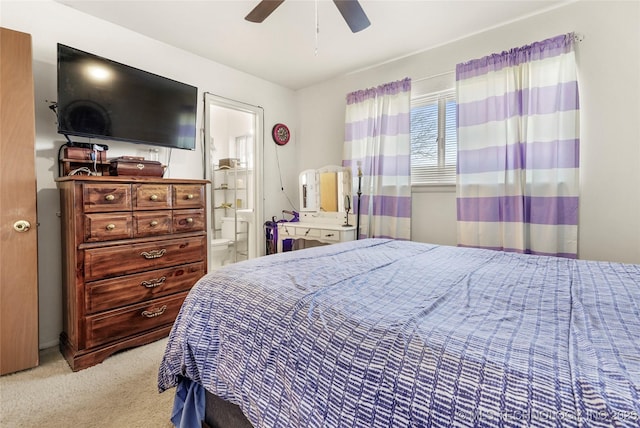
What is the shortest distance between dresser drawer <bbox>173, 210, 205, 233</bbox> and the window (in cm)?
212

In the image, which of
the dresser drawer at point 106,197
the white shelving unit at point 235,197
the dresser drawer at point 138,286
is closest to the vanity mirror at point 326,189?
the white shelving unit at point 235,197

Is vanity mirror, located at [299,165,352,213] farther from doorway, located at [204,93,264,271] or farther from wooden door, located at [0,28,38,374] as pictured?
wooden door, located at [0,28,38,374]

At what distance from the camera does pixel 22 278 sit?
6.23 ft

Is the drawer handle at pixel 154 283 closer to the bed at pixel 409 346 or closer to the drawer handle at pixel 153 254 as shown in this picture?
the drawer handle at pixel 153 254

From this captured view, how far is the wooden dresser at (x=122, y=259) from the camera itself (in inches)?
75.8

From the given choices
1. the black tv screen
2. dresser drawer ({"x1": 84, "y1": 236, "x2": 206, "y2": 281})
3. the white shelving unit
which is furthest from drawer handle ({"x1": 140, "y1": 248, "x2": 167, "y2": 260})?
the white shelving unit

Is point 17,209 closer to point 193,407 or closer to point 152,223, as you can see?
point 152,223

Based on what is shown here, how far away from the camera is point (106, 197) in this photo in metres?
2.02

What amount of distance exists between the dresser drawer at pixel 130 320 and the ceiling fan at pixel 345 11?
6.98ft

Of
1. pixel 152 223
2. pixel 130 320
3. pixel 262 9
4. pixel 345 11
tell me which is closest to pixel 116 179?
pixel 152 223

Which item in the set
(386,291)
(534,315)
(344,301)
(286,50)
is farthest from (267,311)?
(286,50)

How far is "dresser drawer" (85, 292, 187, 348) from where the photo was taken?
6.42ft

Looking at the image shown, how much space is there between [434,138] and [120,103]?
111 inches

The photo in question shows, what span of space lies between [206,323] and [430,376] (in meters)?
0.84
